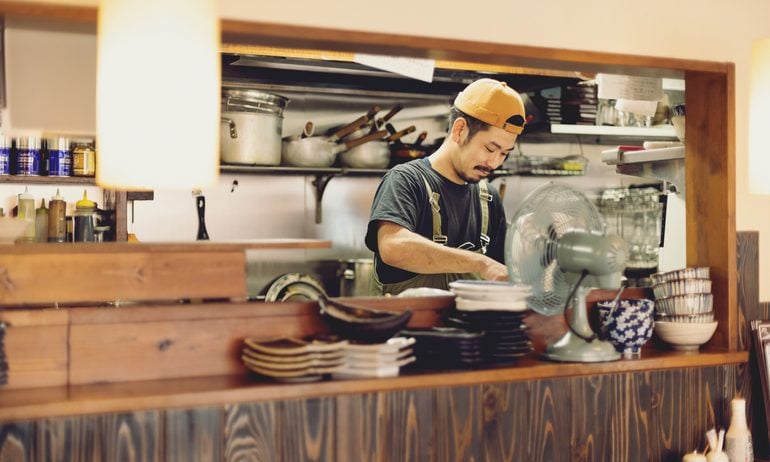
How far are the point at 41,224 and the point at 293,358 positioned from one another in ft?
11.1

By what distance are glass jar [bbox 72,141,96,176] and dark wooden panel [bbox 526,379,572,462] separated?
3.48 meters

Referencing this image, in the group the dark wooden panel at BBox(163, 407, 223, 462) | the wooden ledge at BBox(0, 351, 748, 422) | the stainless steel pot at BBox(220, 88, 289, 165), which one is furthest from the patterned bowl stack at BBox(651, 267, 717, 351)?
the stainless steel pot at BBox(220, 88, 289, 165)

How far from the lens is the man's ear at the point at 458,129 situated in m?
3.89

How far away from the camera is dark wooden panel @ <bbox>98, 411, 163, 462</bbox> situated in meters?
2.26

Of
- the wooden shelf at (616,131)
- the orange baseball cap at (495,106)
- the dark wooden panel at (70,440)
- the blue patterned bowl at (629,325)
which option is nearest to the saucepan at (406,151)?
the wooden shelf at (616,131)

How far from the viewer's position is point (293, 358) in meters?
2.44

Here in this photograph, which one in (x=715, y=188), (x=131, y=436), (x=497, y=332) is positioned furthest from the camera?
(x=715, y=188)

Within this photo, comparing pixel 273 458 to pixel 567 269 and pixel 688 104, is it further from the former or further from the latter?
pixel 688 104

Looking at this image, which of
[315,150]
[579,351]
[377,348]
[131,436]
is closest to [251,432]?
[131,436]

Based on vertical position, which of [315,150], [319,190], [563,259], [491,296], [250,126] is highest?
[250,126]

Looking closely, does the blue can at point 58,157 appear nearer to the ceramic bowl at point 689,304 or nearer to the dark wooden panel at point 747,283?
the ceramic bowl at point 689,304

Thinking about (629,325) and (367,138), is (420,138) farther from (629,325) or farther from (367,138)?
(629,325)

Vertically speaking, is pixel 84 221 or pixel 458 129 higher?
pixel 458 129

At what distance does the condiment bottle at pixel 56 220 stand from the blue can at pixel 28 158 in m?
0.21
